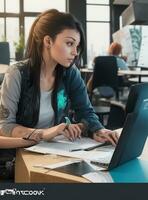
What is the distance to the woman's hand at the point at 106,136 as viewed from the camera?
1.31 meters

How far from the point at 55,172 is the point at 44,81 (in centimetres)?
63

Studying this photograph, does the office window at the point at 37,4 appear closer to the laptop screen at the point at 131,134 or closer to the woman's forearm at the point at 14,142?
the woman's forearm at the point at 14,142

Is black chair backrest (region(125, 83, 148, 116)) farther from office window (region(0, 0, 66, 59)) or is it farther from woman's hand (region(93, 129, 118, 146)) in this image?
office window (region(0, 0, 66, 59))

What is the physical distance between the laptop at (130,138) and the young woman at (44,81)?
30cm

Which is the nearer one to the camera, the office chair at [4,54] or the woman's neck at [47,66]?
the woman's neck at [47,66]

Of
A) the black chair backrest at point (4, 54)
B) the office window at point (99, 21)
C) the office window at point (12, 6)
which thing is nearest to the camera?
the black chair backrest at point (4, 54)

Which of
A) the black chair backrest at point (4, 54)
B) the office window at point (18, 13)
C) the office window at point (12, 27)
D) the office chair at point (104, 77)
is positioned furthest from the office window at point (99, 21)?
the black chair backrest at point (4, 54)

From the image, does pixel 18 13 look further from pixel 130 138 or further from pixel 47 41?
pixel 130 138

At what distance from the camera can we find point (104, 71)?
15.2 ft

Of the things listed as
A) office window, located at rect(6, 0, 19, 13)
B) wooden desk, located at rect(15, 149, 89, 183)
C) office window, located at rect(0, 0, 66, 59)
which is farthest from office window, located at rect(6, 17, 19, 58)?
wooden desk, located at rect(15, 149, 89, 183)

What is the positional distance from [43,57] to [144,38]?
7.65 meters

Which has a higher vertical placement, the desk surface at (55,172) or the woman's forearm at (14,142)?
the woman's forearm at (14,142)

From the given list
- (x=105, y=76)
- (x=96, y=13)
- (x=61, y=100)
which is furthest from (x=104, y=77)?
(x=96, y=13)

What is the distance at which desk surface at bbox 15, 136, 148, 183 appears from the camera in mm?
944
